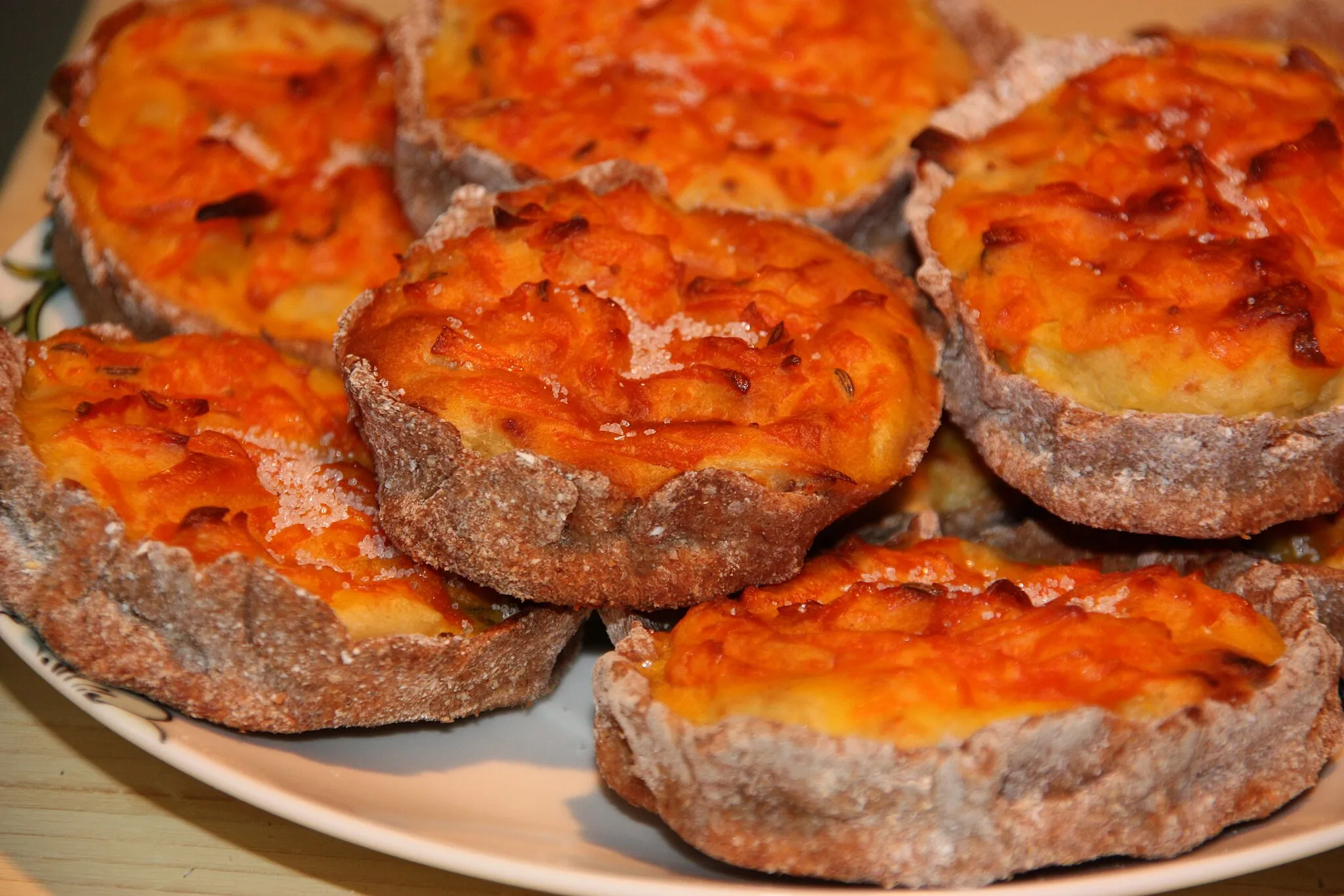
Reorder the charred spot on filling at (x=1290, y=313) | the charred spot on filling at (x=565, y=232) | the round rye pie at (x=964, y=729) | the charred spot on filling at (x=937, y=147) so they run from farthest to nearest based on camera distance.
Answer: the charred spot on filling at (x=937, y=147) < the charred spot on filling at (x=565, y=232) < the charred spot on filling at (x=1290, y=313) < the round rye pie at (x=964, y=729)

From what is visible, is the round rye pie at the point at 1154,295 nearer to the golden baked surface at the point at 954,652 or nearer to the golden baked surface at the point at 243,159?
the golden baked surface at the point at 954,652

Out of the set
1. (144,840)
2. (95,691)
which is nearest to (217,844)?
(144,840)

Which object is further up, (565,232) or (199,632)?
(565,232)

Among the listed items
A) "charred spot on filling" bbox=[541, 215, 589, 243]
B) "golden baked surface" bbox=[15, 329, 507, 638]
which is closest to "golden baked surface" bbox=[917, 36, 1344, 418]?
"charred spot on filling" bbox=[541, 215, 589, 243]

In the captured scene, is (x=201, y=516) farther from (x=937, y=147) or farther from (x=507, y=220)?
(x=937, y=147)

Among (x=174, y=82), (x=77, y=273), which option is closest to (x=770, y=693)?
(x=77, y=273)

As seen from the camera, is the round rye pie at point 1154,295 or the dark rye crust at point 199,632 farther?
the round rye pie at point 1154,295

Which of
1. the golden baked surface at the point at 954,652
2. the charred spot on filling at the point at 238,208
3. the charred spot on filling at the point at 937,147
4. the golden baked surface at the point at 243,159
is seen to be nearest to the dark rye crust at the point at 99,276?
the golden baked surface at the point at 243,159
